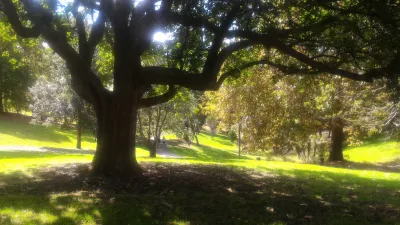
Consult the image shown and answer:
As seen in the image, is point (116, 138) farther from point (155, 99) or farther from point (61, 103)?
point (61, 103)

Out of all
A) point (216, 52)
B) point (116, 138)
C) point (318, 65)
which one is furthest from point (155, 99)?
point (318, 65)

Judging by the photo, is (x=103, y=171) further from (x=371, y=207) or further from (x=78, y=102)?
(x=78, y=102)

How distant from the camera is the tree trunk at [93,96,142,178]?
32.3 ft

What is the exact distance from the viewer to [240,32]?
891cm

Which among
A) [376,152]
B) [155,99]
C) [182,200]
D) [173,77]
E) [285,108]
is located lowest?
[182,200]

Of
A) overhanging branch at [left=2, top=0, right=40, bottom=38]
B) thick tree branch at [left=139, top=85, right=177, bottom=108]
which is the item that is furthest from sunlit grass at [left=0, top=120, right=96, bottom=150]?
overhanging branch at [left=2, top=0, right=40, bottom=38]

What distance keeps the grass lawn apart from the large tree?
5.31ft

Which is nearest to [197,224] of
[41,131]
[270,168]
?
[270,168]

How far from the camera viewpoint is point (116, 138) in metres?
9.88

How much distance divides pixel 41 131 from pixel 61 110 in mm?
13532

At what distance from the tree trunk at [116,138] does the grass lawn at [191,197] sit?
1.90ft

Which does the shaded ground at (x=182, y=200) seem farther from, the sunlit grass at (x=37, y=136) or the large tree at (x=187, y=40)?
the sunlit grass at (x=37, y=136)

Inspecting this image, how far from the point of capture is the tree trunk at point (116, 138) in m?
9.85

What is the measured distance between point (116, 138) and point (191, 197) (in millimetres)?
3064
